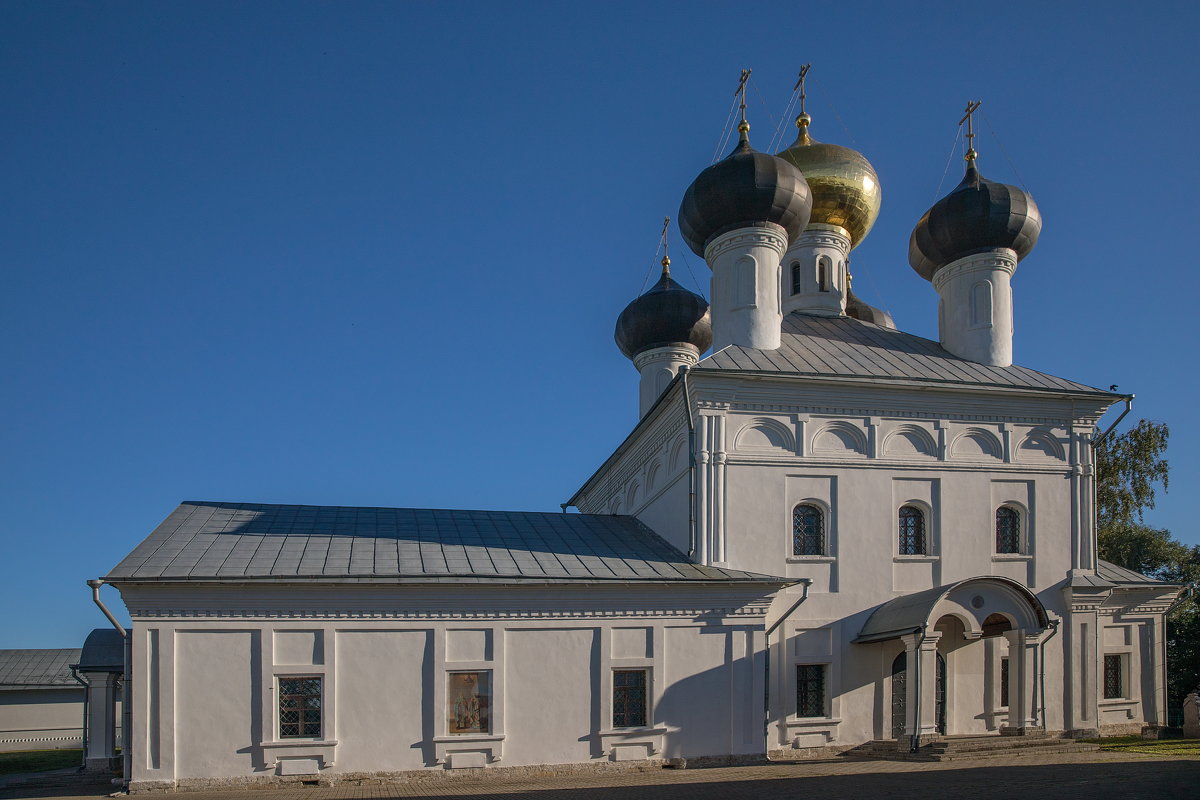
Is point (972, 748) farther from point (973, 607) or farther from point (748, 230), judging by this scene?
point (748, 230)

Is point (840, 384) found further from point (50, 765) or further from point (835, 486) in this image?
point (50, 765)

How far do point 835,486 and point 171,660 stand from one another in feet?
30.1

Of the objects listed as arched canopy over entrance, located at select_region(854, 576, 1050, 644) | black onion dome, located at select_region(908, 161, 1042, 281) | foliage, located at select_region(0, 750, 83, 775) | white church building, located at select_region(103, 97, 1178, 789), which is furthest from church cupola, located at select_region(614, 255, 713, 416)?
foliage, located at select_region(0, 750, 83, 775)

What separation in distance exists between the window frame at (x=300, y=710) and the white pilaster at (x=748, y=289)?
7872 millimetres

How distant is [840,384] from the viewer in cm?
1596

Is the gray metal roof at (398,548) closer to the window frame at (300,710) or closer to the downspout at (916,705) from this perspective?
the window frame at (300,710)

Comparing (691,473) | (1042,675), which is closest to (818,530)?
(691,473)

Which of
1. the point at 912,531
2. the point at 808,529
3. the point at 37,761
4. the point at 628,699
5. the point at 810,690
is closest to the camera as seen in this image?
the point at 628,699

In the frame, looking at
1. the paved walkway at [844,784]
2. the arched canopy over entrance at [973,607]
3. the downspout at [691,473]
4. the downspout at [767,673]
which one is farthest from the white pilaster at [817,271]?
the paved walkway at [844,784]

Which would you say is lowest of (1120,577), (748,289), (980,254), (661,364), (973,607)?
(973,607)

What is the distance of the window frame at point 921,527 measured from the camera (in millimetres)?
16234

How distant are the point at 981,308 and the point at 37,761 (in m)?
19.4

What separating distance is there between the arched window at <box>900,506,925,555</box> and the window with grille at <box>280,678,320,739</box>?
855 cm

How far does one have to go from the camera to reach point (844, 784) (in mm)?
12164
